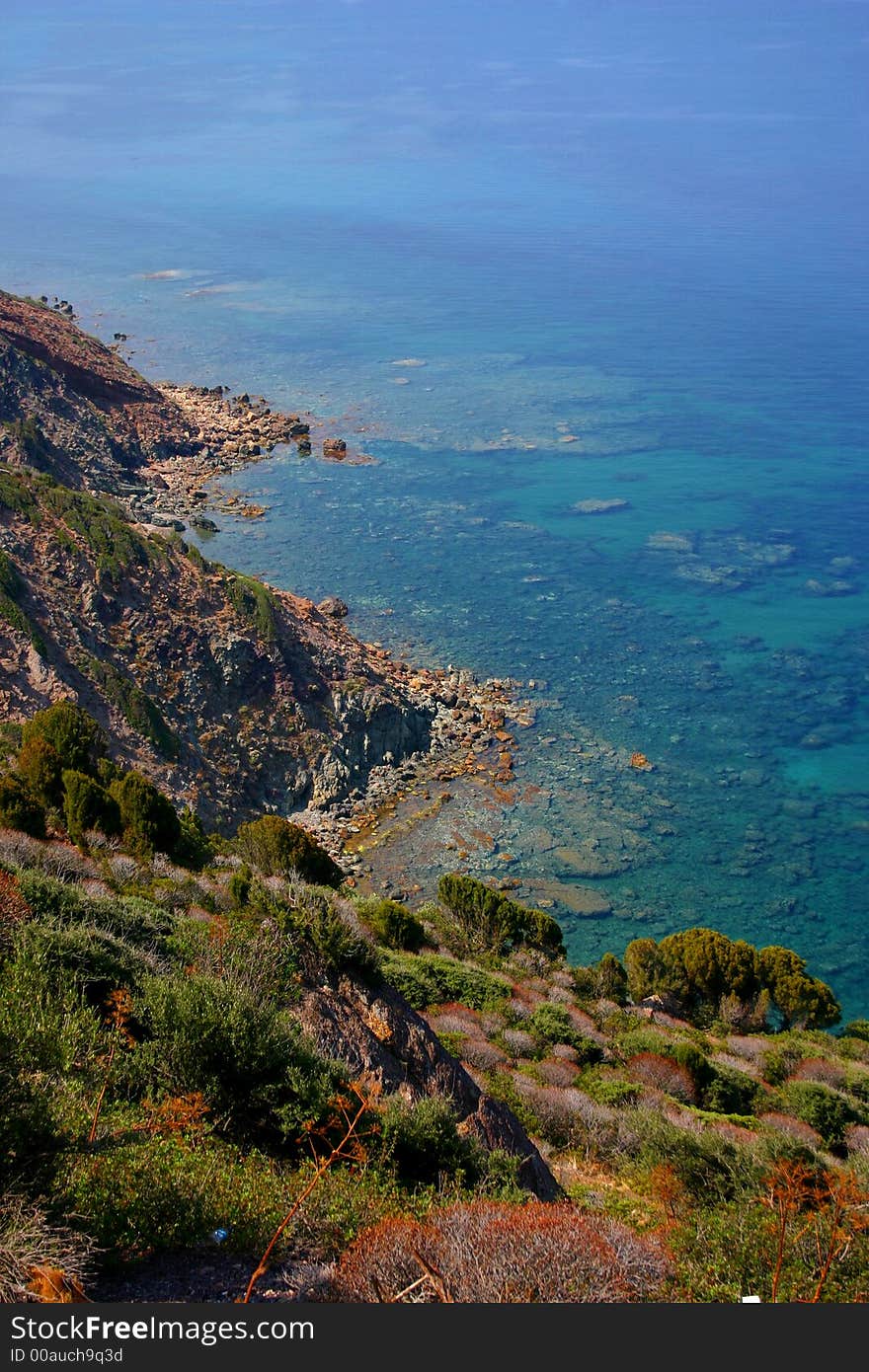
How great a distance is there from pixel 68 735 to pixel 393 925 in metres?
10.9

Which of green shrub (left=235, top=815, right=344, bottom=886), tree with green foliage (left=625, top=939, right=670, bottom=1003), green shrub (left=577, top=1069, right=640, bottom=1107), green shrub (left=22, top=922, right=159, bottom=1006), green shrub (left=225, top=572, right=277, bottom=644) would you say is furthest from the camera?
green shrub (left=225, top=572, right=277, bottom=644)

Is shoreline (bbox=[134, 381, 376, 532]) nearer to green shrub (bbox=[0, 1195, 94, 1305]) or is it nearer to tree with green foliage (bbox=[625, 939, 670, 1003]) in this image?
A: tree with green foliage (bbox=[625, 939, 670, 1003])

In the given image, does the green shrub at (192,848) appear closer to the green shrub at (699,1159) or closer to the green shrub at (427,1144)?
A: the green shrub at (699,1159)

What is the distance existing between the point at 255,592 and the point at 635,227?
180776mm

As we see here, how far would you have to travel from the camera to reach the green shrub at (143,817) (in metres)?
25.8

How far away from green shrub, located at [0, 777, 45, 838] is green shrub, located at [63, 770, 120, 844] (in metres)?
1.05

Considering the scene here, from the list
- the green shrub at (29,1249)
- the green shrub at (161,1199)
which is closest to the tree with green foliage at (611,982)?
the green shrub at (161,1199)

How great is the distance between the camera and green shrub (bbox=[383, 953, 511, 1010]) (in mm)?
22984

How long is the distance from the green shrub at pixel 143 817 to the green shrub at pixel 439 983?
674 cm

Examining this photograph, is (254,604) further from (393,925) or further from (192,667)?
(393,925)

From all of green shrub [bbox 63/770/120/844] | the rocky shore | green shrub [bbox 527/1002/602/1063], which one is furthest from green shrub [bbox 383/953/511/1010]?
the rocky shore

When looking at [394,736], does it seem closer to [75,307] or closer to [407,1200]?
[407,1200]

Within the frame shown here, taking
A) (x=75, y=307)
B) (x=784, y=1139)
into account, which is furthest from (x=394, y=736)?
(x=75, y=307)

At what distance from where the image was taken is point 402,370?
104m
